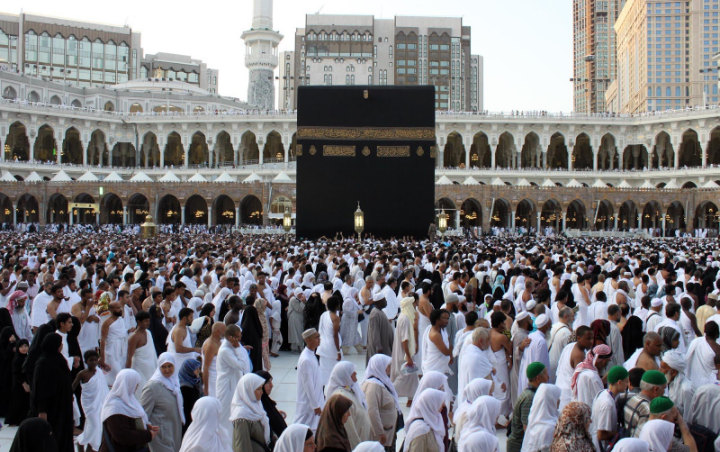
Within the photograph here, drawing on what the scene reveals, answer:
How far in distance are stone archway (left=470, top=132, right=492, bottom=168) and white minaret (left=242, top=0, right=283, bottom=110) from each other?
18018 millimetres

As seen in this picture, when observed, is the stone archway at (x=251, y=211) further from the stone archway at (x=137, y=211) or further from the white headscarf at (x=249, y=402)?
the white headscarf at (x=249, y=402)

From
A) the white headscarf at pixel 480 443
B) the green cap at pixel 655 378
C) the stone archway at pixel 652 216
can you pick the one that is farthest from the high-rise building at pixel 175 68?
the white headscarf at pixel 480 443

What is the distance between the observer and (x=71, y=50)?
58.9 m

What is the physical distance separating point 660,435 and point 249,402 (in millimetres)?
1944

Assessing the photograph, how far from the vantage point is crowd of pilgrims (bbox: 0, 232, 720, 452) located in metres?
3.14

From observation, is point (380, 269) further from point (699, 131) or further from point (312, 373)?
point (699, 131)

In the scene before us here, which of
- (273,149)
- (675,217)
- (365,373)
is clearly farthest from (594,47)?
(365,373)

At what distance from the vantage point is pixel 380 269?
8.15 metres

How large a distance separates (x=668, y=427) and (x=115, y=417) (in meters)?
2.63

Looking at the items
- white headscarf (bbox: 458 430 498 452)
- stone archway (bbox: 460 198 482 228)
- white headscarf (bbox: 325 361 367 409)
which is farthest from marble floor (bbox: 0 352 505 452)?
stone archway (bbox: 460 198 482 228)

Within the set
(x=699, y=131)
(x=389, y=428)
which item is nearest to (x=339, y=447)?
(x=389, y=428)

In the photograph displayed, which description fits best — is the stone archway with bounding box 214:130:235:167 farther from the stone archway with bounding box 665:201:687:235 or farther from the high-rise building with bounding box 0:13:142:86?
the stone archway with bounding box 665:201:687:235

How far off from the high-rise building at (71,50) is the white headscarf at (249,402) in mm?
59379

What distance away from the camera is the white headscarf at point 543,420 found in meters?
3.29
